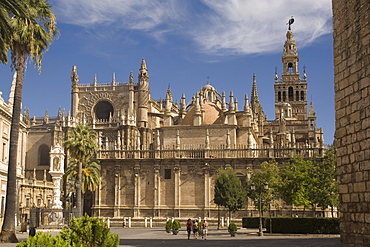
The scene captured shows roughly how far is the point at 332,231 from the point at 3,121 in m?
22.5

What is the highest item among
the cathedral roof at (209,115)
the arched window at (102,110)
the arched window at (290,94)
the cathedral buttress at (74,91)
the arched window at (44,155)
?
the arched window at (290,94)

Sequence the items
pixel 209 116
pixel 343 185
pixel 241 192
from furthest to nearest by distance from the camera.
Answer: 1. pixel 209 116
2. pixel 241 192
3. pixel 343 185

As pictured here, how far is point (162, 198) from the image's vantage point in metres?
48.6

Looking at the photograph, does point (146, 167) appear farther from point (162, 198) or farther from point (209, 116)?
point (209, 116)

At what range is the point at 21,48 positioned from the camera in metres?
23.9

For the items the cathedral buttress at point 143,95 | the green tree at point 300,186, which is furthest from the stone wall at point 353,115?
the cathedral buttress at point 143,95

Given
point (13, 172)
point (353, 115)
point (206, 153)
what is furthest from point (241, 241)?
point (206, 153)

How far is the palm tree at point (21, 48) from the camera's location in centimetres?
2244

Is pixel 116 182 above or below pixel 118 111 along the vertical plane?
below

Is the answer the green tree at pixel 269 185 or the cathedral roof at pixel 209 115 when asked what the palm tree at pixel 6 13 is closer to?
the green tree at pixel 269 185

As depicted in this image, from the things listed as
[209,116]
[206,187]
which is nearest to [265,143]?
[209,116]

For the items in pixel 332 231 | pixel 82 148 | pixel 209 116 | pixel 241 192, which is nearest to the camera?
pixel 332 231

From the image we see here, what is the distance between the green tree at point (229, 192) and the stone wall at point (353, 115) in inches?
973

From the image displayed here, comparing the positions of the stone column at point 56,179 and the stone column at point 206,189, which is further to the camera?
the stone column at point 206,189
